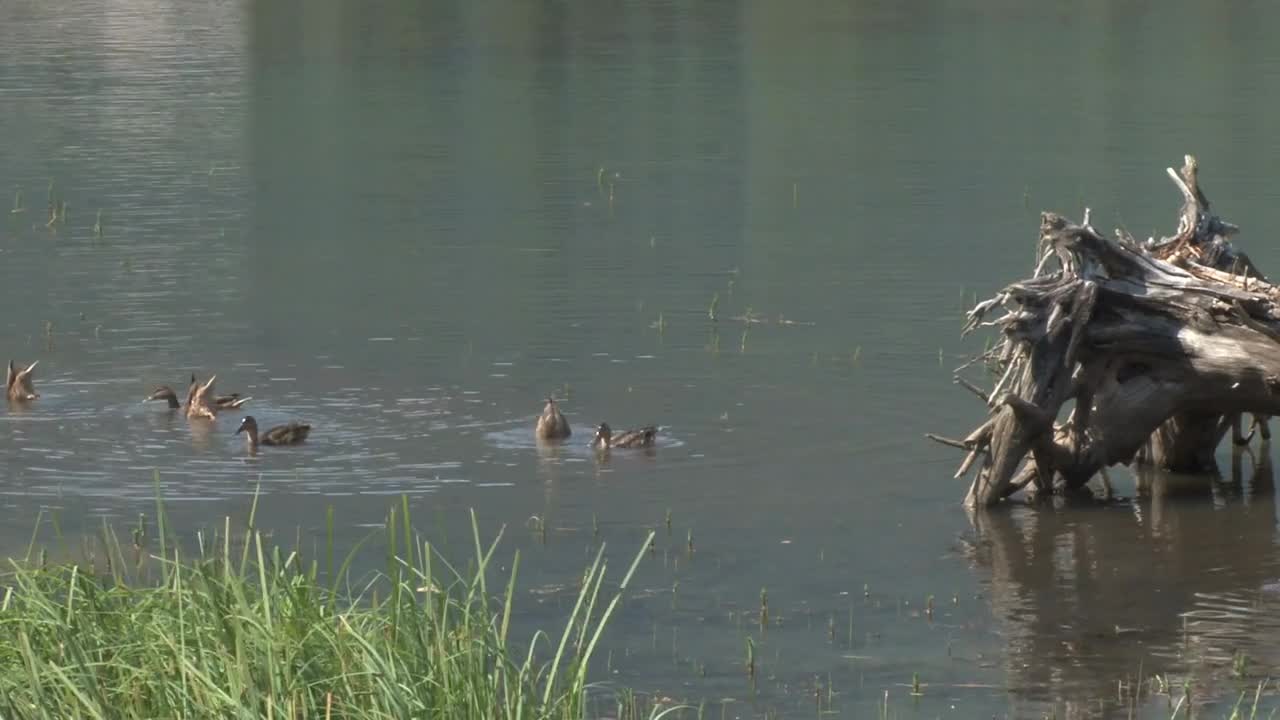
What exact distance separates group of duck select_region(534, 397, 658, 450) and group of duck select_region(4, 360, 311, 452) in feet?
Answer: 5.44

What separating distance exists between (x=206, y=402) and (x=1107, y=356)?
20.9ft

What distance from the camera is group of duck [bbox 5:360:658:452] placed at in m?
15.8

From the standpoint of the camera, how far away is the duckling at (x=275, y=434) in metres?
15.8

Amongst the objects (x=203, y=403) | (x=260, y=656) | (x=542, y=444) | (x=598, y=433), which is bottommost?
(x=542, y=444)

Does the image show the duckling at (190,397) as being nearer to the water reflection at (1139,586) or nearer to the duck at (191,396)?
the duck at (191,396)

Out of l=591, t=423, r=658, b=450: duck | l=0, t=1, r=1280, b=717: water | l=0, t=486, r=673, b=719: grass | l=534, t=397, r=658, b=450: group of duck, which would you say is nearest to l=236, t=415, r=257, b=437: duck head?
l=0, t=1, r=1280, b=717: water

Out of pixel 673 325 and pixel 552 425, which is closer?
pixel 552 425

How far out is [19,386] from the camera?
17016 millimetres

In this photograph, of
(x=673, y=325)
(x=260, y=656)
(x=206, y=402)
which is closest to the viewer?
(x=260, y=656)

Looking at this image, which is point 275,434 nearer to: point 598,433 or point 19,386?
point 598,433

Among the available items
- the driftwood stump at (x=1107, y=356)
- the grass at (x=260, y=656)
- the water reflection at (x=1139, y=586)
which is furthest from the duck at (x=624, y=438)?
the grass at (x=260, y=656)

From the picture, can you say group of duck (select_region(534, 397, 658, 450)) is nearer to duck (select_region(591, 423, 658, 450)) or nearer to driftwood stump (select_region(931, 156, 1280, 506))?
duck (select_region(591, 423, 658, 450))

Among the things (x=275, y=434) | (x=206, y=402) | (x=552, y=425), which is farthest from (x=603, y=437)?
(x=206, y=402)

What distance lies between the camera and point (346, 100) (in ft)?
125
